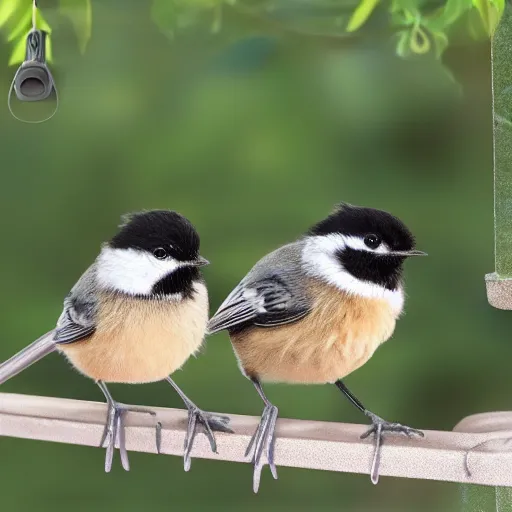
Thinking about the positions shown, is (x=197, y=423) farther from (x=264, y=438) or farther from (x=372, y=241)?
(x=372, y=241)

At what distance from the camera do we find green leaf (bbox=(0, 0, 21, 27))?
5.87 ft

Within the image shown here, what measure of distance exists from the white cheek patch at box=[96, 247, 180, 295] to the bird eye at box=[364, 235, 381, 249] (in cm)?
36

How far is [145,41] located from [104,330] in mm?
654

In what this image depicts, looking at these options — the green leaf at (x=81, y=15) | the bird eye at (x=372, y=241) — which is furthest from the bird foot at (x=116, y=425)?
the green leaf at (x=81, y=15)

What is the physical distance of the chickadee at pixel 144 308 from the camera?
153 centimetres

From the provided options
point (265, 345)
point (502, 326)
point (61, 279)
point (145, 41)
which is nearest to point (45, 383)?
point (61, 279)

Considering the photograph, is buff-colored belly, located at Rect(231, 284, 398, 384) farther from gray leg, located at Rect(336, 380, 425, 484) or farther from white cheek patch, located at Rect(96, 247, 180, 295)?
white cheek patch, located at Rect(96, 247, 180, 295)

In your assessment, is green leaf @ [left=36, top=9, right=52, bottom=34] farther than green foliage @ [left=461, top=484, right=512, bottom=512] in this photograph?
Yes

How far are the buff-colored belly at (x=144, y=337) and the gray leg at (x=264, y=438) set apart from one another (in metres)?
0.16

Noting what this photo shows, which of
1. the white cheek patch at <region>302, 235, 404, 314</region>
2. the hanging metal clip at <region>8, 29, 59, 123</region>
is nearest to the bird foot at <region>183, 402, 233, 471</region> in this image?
the white cheek patch at <region>302, 235, 404, 314</region>

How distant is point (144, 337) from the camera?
1541 millimetres

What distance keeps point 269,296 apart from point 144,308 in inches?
9.5

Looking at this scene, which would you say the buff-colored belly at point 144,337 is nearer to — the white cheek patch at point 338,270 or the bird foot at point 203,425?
the bird foot at point 203,425

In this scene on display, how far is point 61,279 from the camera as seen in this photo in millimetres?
1759
